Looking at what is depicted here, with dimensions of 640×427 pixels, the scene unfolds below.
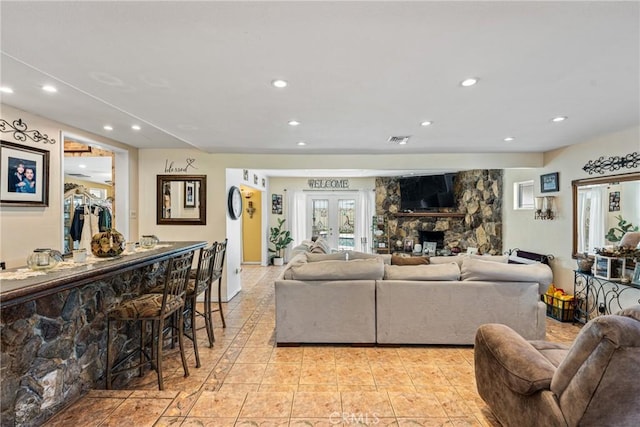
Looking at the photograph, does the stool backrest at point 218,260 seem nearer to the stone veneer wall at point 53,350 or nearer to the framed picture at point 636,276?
Result: the stone veneer wall at point 53,350

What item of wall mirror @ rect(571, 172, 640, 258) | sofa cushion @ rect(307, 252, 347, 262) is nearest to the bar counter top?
sofa cushion @ rect(307, 252, 347, 262)

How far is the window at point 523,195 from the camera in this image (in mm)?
5285

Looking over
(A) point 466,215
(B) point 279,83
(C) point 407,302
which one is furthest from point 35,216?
(A) point 466,215

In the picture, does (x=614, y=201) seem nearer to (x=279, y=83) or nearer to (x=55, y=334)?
(x=279, y=83)

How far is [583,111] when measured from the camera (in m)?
2.82

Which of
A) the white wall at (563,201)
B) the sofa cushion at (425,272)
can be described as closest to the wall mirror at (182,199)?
the sofa cushion at (425,272)

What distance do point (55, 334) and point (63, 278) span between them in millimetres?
630

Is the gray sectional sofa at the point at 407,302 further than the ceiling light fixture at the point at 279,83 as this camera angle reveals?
Yes

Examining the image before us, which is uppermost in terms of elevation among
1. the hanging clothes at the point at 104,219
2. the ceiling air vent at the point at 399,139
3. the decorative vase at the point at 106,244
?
the ceiling air vent at the point at 399,139

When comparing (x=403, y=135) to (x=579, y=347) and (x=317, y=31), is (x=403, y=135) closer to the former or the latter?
(x=317, y=31)

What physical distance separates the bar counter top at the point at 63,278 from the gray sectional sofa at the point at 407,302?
4.67 ft

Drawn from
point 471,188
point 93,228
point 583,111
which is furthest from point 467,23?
point 471,188

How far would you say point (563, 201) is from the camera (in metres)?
4.39

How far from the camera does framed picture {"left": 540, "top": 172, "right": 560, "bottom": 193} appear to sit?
4.48 m
